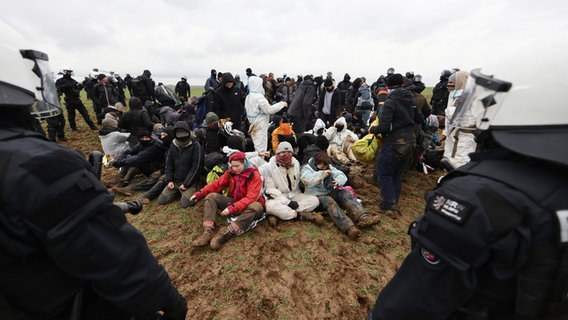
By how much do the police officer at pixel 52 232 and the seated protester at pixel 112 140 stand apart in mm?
5449

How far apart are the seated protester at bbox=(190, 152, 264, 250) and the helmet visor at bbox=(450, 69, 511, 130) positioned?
279 cm

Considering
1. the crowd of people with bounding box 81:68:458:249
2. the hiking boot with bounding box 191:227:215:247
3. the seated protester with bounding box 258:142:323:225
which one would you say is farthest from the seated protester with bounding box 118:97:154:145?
the hiking boot with bounding box 191:227:215:247

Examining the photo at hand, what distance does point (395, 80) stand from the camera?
398 cm

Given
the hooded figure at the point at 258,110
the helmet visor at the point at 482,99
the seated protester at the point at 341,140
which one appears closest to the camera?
the helmet visor at the point at 482,99

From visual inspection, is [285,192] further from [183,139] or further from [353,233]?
[183,139]

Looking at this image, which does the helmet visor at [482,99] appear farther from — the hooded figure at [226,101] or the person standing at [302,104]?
the person standing at [302,104]

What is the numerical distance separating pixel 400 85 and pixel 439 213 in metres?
3.50

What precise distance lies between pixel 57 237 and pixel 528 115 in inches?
76.2

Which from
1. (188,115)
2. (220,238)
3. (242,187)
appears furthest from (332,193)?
(188,115)

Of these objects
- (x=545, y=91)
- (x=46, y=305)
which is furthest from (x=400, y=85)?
(x=46, y=305)

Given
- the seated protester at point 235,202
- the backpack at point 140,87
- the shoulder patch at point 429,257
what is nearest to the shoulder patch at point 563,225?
the shoulder patch at point 429,257

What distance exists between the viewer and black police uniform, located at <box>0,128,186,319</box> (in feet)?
2.83

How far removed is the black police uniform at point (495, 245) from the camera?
3.02ft

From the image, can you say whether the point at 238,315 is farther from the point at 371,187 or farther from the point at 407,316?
the point at 371,187
